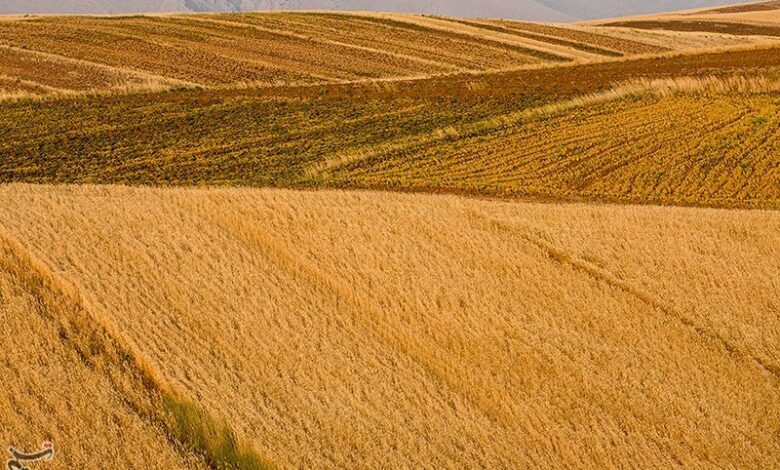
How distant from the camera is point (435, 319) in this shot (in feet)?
39.7

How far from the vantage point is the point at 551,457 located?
923 centimetres

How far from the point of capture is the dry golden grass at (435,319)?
31.1ft

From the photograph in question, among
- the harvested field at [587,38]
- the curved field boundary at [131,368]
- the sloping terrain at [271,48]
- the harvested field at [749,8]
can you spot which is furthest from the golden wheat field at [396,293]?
the harvested field at [749,8]

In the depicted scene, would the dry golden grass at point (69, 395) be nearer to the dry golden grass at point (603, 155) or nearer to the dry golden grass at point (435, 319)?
the dry golden grass at point (435, 319)

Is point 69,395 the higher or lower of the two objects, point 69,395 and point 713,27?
the lower

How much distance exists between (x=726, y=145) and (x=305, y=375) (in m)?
18.9

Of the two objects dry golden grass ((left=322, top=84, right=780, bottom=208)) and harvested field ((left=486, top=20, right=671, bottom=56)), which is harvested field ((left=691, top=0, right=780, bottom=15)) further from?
dry golden grass ((left=322, top=84, right=780, bottom=208))

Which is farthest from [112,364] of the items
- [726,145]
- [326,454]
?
[726,145]

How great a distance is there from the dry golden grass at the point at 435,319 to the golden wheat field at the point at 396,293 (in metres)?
0.04

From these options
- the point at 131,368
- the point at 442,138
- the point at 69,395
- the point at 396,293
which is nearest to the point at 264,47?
the point at 442,138

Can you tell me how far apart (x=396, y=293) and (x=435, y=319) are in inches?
37.9

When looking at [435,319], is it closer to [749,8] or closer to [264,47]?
[264,47]

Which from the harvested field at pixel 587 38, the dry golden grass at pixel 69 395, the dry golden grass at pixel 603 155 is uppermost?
the harvested field at pixel 587 38

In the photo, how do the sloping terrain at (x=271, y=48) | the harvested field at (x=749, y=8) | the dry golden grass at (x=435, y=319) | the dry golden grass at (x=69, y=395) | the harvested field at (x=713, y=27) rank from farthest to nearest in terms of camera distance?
the harvested field at (x=749, y=8) → the harvested field at (x=713, y=27) → the sloping terrain at (x=271, y=48) → the dry golden grass at (x=435, y=319) → the dry golden grass at (x=69, y=395)
